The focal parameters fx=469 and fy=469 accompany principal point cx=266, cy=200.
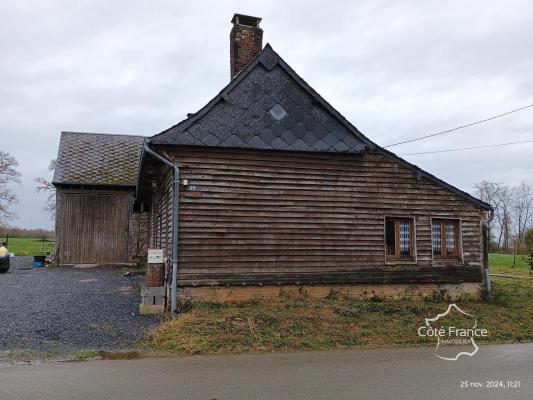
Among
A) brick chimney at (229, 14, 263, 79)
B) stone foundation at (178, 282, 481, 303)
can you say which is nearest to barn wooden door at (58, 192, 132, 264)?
brick chimney at (229, 14, 263, 79)

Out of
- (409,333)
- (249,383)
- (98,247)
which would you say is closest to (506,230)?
(98,247)

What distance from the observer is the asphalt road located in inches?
219

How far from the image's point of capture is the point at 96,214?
925 inches

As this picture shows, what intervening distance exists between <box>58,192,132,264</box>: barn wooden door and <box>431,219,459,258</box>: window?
15.8m

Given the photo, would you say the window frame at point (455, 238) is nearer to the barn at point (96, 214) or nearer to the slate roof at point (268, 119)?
the slate roof at point (268, 119)

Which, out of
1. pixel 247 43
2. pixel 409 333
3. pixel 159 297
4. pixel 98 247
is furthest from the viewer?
pixel 98 247

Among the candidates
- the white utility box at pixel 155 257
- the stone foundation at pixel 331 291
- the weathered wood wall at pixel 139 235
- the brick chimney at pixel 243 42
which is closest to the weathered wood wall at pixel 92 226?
the weathered wood wall at pixel 139 235

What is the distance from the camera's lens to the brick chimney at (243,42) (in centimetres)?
1377

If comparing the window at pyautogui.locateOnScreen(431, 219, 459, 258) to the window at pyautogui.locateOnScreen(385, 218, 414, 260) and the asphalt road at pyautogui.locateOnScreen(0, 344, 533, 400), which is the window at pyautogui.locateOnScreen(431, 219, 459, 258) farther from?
the asphalt road at pyautogui.locateOnScreen(0, 344, 533, 400)

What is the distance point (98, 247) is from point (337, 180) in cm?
1532

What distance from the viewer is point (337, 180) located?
489 inches

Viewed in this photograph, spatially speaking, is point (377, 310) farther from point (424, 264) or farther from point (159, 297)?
point (159, 297)

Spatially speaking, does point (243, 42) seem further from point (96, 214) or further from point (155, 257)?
point (96, 214)

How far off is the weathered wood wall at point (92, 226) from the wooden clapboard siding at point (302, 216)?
1164 cm
